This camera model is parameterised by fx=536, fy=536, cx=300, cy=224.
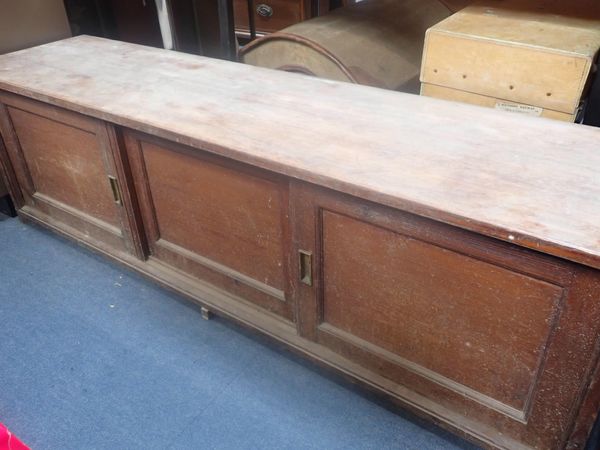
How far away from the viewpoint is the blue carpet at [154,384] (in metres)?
1.31

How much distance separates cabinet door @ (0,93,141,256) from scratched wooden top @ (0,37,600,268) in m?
0.09

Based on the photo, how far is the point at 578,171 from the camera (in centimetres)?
102

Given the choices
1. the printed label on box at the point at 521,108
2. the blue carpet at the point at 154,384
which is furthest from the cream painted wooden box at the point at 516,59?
the blue carpet at the point at 154,384

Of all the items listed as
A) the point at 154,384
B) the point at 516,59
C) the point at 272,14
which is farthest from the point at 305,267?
the point at 272,14

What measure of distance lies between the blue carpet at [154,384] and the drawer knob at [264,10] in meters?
A: 2.38

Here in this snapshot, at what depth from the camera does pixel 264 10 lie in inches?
140

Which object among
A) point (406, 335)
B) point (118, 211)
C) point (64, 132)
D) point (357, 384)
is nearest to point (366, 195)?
point (406, 335)

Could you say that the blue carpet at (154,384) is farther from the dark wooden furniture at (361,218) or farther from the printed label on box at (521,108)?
the printed label on box at (521,108)

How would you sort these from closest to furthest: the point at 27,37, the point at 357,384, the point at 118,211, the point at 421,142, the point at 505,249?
the point at 505,249 → the point at 421,142 → the point at 357,384 → the point at 118,211 → the point at 27,37

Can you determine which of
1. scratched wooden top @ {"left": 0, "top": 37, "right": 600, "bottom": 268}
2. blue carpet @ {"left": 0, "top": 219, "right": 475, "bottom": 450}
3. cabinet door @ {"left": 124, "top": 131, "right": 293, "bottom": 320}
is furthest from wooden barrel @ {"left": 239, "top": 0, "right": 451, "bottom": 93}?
blue carpet @ {"left": 0, "top": 219, "right": 475, "bottom": 450}

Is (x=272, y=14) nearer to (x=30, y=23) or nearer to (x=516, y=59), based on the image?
(x=30, y=23)

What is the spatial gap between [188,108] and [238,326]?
64 cm

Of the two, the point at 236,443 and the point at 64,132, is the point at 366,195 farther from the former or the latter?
the point at 64,132

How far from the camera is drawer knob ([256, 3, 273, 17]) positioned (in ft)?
11.6
